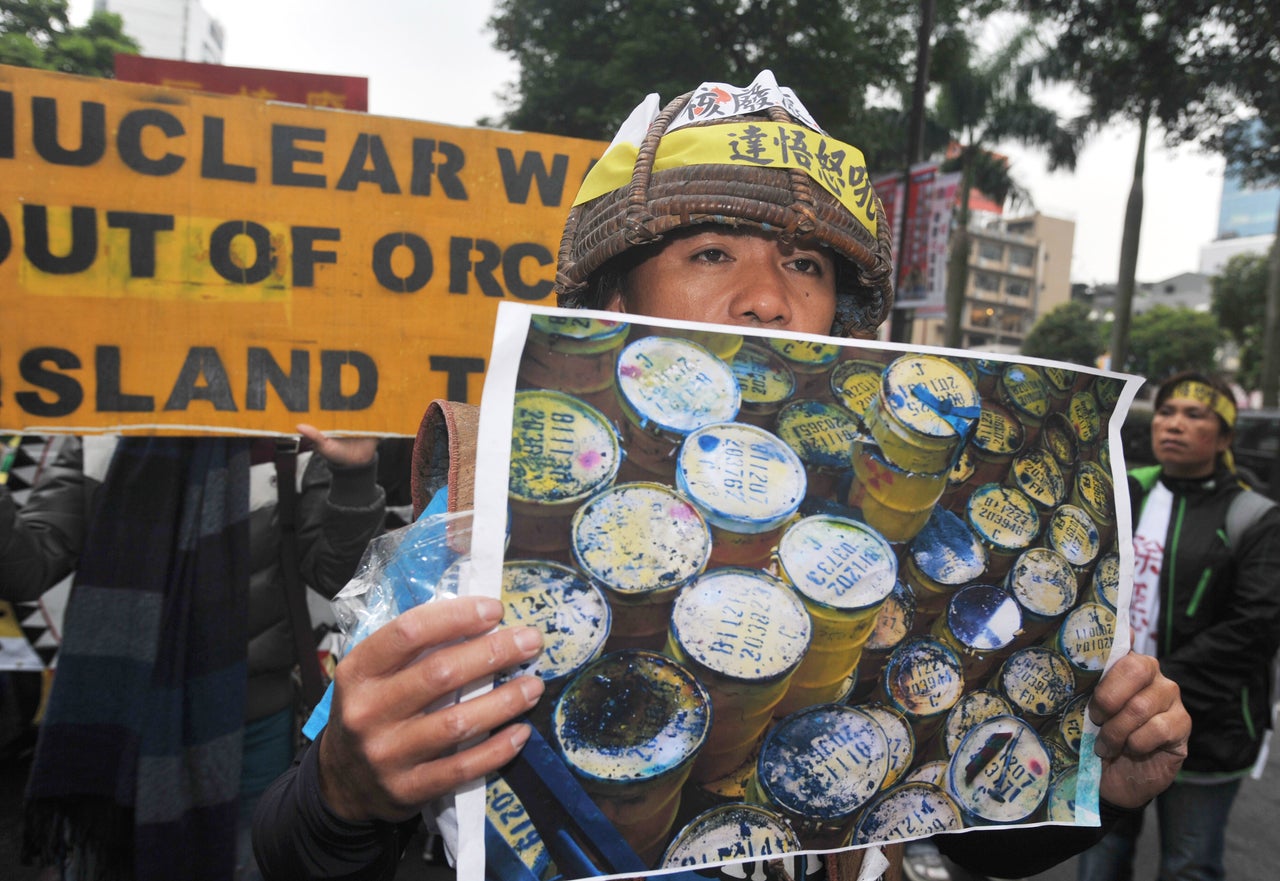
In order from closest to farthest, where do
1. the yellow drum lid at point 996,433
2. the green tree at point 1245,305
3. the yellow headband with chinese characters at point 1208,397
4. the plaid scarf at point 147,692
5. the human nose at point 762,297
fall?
the yellow drum lid at point 996,433 < the human nose at point 762,297 < the plaid scarf at point 147,692 < the yellow headband with chinese characters at point 1208,397 < the green tree at point 1245,305

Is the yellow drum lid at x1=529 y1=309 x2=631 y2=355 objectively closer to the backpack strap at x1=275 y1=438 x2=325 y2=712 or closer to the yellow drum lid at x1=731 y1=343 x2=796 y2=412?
the yellow drum lid at x1=731 y1=343 x2=796 y2=412

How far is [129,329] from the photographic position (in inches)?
87.9

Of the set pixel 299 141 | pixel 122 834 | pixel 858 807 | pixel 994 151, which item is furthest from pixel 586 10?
pixel 994 151

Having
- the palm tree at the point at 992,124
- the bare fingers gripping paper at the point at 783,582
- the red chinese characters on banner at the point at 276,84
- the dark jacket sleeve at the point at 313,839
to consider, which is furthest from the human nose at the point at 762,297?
the palm tree at the point at 992,124

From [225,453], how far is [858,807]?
233cm

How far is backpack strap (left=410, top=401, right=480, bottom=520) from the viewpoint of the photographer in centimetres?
108

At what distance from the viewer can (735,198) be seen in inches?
51.2

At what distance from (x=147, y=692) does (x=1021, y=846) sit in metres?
2.49

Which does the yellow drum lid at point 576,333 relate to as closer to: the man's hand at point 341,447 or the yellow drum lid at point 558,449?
the yellow drum lid at point 558,449

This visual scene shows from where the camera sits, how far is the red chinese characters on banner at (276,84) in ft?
8.32

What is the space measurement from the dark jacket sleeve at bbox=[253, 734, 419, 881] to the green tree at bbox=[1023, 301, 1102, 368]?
46721mm

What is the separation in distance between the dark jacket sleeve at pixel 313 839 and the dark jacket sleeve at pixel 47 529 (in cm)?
160

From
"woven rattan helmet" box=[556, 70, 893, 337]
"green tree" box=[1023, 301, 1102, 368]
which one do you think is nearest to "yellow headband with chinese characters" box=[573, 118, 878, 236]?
"woven rattan helmet" box=[556, 70, 893, 337]

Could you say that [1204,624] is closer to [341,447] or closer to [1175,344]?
[341,447]
